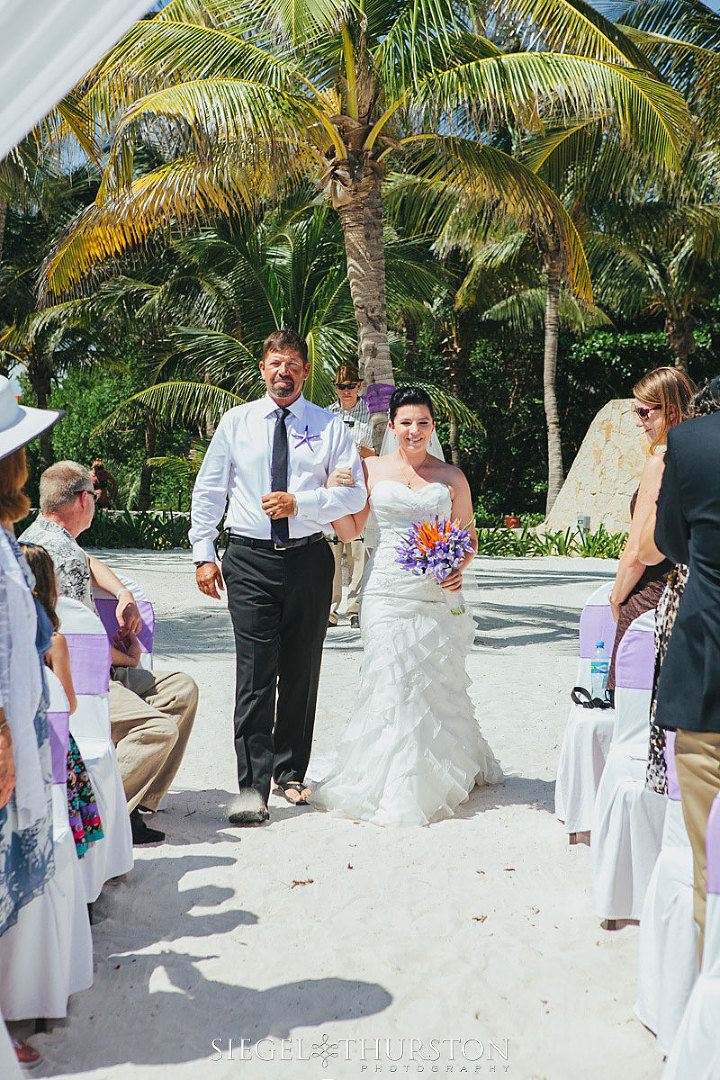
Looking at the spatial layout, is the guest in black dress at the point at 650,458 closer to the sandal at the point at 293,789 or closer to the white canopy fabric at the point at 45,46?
the sandal at the point at 293,789

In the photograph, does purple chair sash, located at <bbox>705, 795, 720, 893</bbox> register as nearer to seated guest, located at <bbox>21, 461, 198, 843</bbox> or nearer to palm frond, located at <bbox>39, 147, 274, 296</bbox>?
seated guest, located at <bbox>21, 461, 198, 843</bbox>

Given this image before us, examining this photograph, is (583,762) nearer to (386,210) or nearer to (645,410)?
(645,410)

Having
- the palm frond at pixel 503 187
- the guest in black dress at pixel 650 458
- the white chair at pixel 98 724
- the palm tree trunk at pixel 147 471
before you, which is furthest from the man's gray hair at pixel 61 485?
the palm tree trunk at pixel 147 471

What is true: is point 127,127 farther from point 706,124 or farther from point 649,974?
point 649,974

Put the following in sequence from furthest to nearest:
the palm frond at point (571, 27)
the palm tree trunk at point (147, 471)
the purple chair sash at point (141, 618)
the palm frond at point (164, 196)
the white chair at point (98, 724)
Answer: the palm tree trunk at point (147, 471) → the palm frond at point (164, 196) → the palm frond at point (571, 27) → the purple chair sash at point (141, 618) → the white chair at point (98, 724)

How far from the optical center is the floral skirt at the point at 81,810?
126 inches

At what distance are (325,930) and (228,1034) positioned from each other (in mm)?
763

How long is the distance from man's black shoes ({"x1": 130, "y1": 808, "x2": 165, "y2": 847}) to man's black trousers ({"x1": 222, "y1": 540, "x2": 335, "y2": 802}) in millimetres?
508

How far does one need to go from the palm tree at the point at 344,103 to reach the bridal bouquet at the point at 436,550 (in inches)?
213

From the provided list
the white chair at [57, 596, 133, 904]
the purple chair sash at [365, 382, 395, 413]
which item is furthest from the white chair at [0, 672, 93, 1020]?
the purple chair sash at [365, 382, 395, 413]

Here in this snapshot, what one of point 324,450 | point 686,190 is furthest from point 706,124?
point 324,450

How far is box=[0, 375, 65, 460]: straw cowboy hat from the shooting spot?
239cm

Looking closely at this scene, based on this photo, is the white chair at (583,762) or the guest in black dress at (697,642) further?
the white chair at (583,762)

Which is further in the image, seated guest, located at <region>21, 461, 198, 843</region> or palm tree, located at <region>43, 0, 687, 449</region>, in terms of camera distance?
palm tree, located at <region>43, 0, 687, 449</region>
